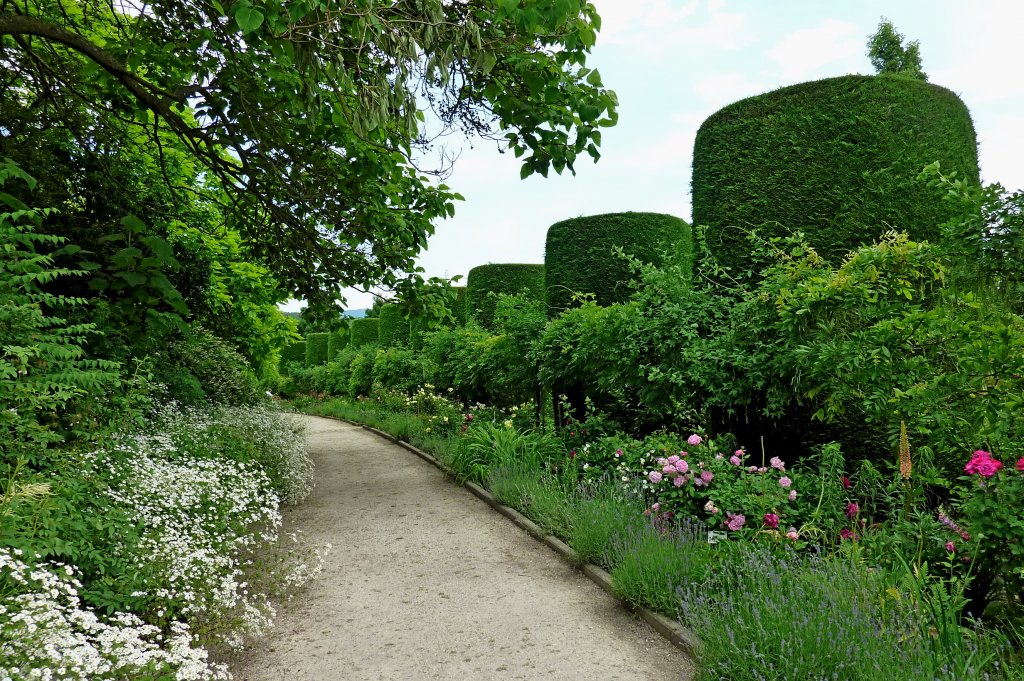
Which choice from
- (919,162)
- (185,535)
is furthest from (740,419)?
(185,535)

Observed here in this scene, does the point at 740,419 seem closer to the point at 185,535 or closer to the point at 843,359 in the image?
the point at 843,359

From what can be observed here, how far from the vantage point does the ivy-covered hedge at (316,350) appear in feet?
91.3

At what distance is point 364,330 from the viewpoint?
23.3 meters

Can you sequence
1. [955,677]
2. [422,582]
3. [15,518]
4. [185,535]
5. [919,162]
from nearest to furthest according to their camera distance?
1. [955,677]
2. [15,518]
3. [185,535]
4. [422,582]
5. [919,162]

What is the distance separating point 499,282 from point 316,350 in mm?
16725

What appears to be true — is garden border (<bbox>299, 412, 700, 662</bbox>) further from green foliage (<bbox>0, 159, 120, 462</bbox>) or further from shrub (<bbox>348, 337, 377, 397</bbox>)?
shrub (<bbox>348, 337, 377, 397</bbox>)

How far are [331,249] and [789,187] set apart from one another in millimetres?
5546

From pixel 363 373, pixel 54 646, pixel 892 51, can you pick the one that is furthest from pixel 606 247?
pixel 892 51

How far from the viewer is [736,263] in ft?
21.1

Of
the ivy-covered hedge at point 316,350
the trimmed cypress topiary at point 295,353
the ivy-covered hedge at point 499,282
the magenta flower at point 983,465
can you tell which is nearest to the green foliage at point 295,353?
A: the trimmed cypress topiary at point 295,353

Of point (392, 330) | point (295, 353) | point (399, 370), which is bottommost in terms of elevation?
point (399, 370)

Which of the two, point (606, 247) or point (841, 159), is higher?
point (841, 159)

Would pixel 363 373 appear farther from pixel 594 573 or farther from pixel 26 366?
pixel 26 366

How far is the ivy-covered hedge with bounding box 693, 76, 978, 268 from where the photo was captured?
19.2 feet
